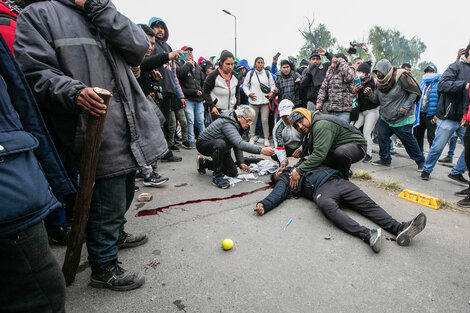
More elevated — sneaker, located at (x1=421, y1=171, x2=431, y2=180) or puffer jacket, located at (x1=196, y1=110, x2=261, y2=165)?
puffer jacket, located at (x1=196, y1=110, x2=261, y2=165)

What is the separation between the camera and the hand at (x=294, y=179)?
3.03 m

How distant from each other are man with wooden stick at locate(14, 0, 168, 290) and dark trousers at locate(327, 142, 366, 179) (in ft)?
7.30

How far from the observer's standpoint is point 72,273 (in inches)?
59.6

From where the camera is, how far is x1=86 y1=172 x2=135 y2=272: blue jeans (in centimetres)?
152

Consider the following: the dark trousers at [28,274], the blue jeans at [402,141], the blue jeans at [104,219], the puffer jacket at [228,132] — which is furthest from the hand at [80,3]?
the blue jeans at [402,141]

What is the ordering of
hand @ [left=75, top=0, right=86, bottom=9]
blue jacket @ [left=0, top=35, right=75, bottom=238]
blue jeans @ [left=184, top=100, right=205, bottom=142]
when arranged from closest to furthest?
blue jacket @ [left=0, top=35, right=75, bottom=238], hand @ [left=75, top=0, right=86, bottom=9], blue jeans @ [left=184, top=100, right=205, bottom=142]

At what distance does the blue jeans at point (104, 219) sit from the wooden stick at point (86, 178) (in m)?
0.12

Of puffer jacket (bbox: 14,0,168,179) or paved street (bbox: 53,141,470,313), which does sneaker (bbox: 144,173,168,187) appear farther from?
puffer jacket (bbox: 14,0,168,179)

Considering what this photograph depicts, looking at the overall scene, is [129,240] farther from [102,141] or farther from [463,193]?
[463,193]

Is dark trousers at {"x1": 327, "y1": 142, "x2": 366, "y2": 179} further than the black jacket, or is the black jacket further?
the black jacket

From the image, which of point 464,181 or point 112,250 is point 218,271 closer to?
point 112,250

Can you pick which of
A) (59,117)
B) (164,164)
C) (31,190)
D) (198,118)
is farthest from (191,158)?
(31,190)

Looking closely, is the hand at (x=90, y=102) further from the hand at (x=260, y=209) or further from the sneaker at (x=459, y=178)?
the sneaker at (x=459, y=178)

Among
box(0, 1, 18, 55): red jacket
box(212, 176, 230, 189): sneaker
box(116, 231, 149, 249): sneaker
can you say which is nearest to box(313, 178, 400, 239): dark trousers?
box(212, 176, 230, 189): sneaker
